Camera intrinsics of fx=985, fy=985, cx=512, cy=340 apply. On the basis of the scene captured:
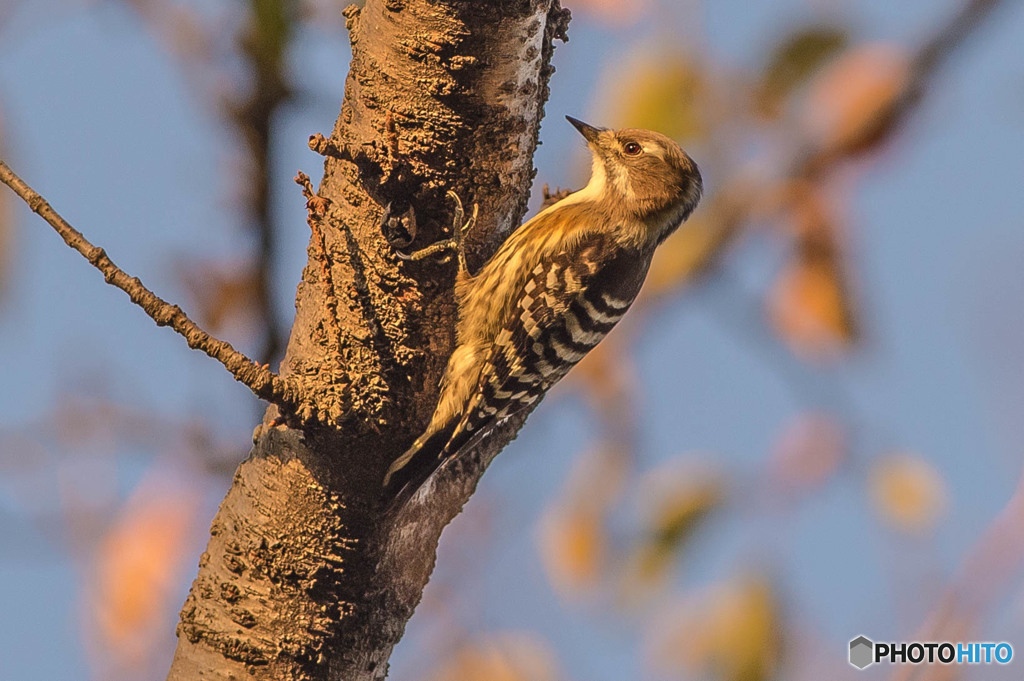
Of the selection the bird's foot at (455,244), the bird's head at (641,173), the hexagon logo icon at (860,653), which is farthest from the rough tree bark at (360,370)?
the hexagon logo icon at (860,653)

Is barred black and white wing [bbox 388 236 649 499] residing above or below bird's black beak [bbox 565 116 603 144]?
below

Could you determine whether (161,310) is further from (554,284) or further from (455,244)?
(554,284)

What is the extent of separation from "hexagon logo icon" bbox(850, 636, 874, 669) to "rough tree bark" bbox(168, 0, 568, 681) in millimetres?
2803

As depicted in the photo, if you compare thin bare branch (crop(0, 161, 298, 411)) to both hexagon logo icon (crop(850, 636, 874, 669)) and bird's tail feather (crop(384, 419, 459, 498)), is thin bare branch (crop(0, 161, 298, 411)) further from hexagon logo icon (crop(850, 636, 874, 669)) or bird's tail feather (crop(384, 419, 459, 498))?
hexagon logo icon (crop(850, 636, 874, 669))

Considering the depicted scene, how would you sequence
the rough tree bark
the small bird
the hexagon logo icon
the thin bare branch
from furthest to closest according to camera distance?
the hexagon logo icon < the small bird < the rough tree bark < the thin bare branch

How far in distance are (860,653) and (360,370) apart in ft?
10.8

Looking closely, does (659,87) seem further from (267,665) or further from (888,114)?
(267,665)

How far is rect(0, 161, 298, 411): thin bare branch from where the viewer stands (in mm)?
2168

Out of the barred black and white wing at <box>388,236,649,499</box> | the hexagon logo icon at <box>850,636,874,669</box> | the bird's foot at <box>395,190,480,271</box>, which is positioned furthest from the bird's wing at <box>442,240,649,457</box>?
the hexagon logo icon at <box>850,636,874,669</box>

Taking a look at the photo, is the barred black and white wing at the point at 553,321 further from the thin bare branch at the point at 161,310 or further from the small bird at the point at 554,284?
the thin bare branch at the point at 161,310

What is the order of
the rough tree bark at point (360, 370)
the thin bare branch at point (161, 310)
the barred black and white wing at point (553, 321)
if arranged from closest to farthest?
the thin bare branch at point (161, 310)
the rough tree bark at point (360, 370)
the barred black and white wing at point (553, 321)

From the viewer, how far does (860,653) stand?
474cm

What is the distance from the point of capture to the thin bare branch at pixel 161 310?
2168 mm

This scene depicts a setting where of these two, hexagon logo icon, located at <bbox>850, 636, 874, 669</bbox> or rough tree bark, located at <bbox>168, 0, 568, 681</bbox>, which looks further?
hexagon logo icon, located at <bbox>850, 636, 874, 669</bbox>
